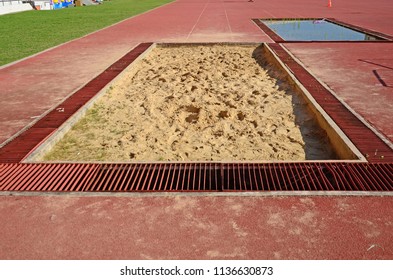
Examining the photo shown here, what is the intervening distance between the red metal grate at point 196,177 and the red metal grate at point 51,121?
14.9 inches

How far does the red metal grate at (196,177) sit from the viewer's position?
12.8 feet

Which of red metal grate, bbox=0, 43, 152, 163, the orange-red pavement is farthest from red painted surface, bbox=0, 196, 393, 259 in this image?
red metal grate, bbox=0, 43, 152, 163

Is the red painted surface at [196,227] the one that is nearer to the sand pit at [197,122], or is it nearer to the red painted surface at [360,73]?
the sand pit at [197,122]

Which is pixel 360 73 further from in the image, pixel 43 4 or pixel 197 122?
pixel 43 4

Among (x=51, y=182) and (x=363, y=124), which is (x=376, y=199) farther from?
(x=51, y=182)

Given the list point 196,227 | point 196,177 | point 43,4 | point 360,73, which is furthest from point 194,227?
point 43,4

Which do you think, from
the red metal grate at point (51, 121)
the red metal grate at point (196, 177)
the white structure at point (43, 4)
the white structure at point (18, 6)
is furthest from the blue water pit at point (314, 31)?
the white structure at point (43, 4)

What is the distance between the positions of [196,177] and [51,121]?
2936mm

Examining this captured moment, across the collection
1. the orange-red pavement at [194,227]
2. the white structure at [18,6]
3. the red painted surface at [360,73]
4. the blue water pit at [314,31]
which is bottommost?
the orange-red pavement at [194,227]

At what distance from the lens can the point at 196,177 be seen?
4.25m

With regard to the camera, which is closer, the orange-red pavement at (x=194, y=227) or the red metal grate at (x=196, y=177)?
the orange-red pavement at (x=194, y=227)

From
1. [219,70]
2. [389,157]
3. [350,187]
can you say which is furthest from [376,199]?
[219,70]

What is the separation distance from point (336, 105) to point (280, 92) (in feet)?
5.12

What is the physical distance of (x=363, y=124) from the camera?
17.3 ft
